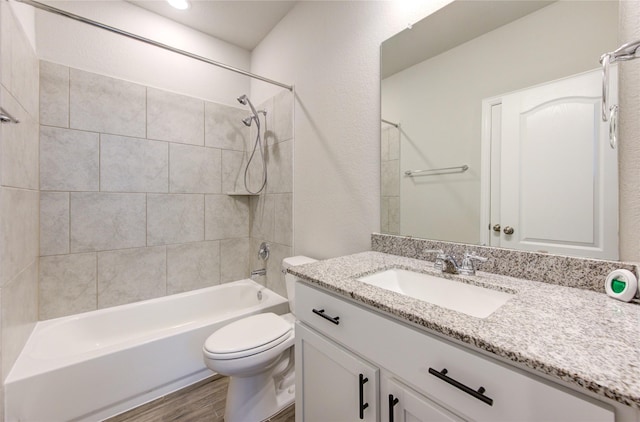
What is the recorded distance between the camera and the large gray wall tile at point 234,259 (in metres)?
2.45

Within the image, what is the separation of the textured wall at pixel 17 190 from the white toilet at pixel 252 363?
2.93ft

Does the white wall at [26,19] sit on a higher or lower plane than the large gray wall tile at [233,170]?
higher

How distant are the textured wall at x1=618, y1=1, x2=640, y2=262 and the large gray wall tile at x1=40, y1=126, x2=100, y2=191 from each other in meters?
2.71

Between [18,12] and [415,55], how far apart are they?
2077mm

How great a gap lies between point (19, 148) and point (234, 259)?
5.23 feet

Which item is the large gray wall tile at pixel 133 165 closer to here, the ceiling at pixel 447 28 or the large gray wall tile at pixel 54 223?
the large gray wall tile at pixel 54 223

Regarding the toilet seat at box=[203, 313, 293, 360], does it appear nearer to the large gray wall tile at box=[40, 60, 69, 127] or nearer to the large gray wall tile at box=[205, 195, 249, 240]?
the large gray wall tile at box=[205, 195, 249, 240]

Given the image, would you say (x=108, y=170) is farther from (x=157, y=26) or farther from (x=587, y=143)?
(x=587, y=143)

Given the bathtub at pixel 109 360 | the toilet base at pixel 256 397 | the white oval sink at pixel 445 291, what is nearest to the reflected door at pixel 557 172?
the white oval sink at pixel 445 291

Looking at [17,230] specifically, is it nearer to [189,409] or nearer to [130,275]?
[130,275]

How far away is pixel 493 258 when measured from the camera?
100 cm

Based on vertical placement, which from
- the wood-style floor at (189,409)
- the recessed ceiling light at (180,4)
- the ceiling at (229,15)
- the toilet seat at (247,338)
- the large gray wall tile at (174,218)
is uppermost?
the ceiling at (229,15)

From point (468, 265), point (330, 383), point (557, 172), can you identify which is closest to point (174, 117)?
point (330, 383)

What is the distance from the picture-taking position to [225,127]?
243 cm
